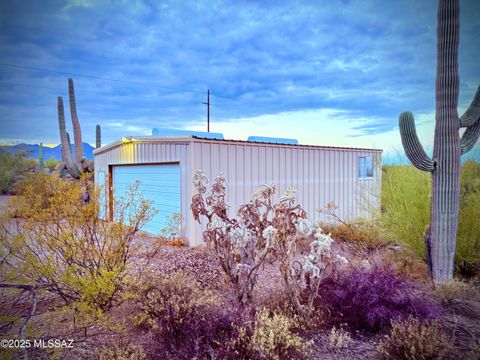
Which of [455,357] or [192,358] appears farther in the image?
[455,357]

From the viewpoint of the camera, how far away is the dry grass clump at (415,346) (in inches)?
97.6

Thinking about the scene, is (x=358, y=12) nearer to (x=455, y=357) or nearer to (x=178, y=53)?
(x=178, y=53)

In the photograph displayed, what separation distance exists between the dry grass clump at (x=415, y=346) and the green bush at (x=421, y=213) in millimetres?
2545

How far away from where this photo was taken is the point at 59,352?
236cm

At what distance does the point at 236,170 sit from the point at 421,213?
13.5 feet

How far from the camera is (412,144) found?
4520mm

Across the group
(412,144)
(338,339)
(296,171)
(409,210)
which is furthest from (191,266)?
(296,171)

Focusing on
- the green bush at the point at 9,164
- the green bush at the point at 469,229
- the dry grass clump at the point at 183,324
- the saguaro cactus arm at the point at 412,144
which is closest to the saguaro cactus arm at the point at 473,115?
the saguaro cactus arm at the point at 412,144

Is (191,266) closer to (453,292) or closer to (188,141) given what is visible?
(188,141)

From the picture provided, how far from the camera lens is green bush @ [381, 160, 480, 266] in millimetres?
4709

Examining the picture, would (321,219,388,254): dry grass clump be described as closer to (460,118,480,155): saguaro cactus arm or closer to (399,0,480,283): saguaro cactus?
(399,0,480,283): saguaro cactus

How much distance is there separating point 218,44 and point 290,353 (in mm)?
4367

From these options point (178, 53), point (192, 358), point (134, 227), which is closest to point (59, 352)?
point (192, 358)

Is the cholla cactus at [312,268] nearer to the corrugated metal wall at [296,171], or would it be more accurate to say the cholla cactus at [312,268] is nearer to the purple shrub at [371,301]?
the purple shrub at [371,301]
